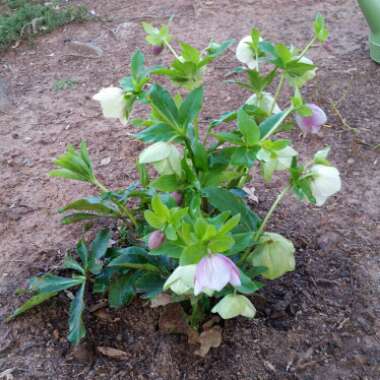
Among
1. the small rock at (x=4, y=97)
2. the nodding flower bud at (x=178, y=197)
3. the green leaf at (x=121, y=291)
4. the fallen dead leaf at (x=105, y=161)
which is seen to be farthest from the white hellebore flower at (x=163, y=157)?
the small rock at (x=4, y=97)

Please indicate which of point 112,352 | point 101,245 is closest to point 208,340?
point 112,352

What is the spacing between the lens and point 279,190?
1.58 metres

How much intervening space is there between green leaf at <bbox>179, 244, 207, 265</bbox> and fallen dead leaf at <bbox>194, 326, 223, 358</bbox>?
1.34 feet

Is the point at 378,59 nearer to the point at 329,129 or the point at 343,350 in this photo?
the point at 329,129

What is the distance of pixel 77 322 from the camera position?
3.67 ft

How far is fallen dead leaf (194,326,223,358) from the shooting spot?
1160 mm

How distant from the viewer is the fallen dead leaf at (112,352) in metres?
1.17

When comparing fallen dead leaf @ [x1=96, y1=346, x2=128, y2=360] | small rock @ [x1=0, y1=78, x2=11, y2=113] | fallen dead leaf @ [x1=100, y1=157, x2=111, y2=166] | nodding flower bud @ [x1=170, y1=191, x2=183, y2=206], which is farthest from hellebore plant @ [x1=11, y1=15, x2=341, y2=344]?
small rock @ [x1=0, y1=78, x2=11, y2=113]

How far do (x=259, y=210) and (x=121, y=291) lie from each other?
20.4 inches

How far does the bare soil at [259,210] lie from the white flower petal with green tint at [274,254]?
21cm

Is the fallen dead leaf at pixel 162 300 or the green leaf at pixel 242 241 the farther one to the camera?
the fallen dead leaf at pixel 162 300

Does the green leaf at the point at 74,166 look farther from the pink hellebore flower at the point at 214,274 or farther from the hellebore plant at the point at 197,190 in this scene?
the pink hellebore flower at the point at 214,274

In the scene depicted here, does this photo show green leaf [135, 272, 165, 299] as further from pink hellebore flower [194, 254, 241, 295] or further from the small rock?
the small rock

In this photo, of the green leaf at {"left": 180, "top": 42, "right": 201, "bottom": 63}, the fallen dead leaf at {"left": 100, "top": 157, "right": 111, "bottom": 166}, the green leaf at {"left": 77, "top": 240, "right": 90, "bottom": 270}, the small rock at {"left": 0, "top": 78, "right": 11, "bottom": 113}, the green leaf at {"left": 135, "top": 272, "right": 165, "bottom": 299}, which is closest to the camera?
the green leaf at {"left": 180, "top": 42, "right": 201, "bottom": 63}
